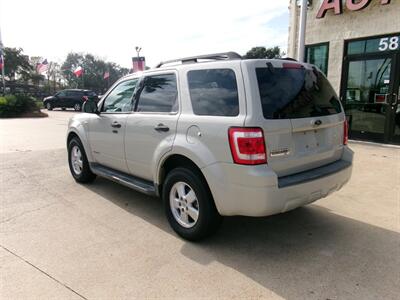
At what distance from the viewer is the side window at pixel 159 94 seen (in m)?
3.83

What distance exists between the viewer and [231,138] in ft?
9.95

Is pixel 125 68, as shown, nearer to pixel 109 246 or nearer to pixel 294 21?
pixel 294 21

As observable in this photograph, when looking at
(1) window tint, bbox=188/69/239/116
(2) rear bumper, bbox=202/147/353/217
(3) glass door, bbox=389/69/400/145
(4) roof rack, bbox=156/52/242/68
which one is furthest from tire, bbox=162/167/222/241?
(3) glass door, bbox=389/69/400/145

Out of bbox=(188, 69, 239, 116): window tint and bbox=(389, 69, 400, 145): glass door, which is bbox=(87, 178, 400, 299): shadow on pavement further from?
bbox=(389, 69, 400, 145): glass door

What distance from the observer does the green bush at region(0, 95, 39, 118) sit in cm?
1955

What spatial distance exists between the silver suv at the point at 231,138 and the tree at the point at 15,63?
50492 millimetres

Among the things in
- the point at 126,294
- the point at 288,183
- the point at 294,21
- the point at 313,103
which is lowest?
the point at 126,294

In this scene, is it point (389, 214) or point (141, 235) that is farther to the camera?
point (389, 214)

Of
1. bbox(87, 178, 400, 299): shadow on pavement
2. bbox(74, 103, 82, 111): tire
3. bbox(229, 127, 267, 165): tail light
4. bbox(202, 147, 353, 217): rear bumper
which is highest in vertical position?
bbox(229, 127, 267, 165): tail light

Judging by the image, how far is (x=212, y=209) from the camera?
3.33m

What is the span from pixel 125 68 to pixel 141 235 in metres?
97.4

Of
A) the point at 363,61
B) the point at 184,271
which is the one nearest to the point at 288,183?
the point at 184,271

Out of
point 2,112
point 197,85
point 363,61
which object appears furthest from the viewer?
point 2,112

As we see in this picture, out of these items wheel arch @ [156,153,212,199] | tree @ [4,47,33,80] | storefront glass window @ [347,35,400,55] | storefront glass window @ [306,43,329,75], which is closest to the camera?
wheel arch @ [156,153,212,199]
